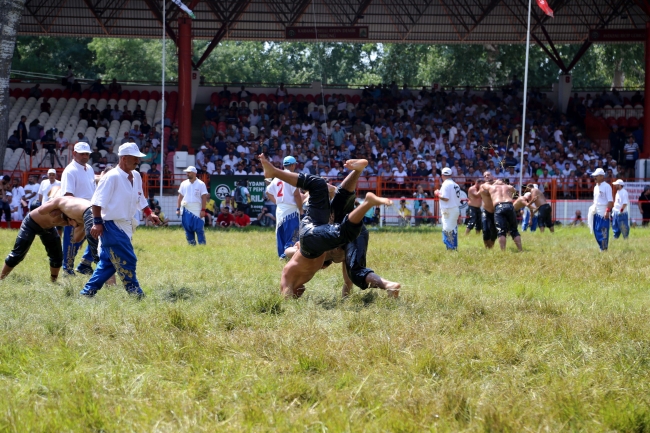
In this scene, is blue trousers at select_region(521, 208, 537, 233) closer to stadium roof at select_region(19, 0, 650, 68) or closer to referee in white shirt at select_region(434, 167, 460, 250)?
referee in white shirt at select_region(434, 167, 460, 250)

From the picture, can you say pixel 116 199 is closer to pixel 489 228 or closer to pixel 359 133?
pixel 489 228

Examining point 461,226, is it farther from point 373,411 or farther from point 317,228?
point 373,411

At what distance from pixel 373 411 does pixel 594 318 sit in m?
3.37

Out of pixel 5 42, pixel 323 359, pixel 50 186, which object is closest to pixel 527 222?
pixel 50 186

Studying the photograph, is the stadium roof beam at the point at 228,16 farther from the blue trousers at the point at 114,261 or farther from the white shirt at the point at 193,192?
the blue trousers at the point at 114,261

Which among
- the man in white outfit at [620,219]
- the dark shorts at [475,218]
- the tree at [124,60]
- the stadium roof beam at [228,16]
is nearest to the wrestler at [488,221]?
the dark shorts at [475,218]

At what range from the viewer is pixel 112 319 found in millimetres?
6875

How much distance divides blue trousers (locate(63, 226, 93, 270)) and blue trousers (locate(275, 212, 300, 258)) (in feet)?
10.8

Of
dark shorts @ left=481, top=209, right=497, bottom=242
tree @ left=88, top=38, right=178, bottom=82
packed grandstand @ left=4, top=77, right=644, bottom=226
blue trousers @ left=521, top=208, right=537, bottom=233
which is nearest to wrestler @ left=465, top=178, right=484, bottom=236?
dark shorts @ left=481, top=209, right=497, bottom=242

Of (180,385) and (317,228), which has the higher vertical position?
(317,228)

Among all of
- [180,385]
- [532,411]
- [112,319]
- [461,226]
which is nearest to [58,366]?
[180,385]

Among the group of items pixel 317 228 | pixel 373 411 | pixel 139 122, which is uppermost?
pixel 139 122

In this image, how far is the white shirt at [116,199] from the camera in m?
8.36

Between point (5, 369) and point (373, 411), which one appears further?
point (5, 369)
